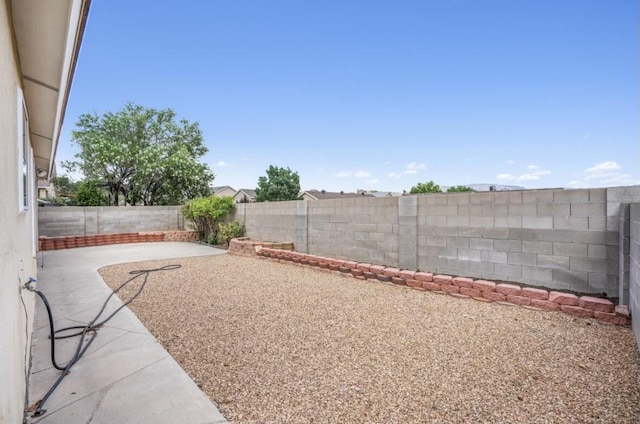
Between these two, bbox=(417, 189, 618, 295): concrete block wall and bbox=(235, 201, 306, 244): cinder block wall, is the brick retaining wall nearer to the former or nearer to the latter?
bbox=(235, 201, 306, 244): cinder block wall

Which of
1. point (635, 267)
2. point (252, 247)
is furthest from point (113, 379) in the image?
point (252, 247)

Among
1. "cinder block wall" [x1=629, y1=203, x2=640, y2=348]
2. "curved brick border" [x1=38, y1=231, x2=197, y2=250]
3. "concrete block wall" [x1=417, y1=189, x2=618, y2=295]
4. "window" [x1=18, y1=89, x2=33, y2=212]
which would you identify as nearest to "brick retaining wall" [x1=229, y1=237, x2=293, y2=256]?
"concrete block wall" [x1=417, y1=189, x2=618, y2=295]

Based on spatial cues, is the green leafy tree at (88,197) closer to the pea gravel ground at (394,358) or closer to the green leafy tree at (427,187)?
the pea gravel ground at (394,358)

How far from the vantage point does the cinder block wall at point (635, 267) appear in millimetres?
3092

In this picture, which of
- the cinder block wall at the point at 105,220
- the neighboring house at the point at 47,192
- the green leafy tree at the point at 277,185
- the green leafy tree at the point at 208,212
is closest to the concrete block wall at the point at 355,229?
the green leafy tree at the point at 208,212

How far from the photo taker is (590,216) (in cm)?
411

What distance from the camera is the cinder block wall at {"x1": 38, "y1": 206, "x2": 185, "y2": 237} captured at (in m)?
12.5

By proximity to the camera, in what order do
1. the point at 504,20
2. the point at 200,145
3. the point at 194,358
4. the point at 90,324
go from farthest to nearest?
1. the point at 200,145
2. the point at 504,20
3. the point at 90,324
4. the point at 194,358

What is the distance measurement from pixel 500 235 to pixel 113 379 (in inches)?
220

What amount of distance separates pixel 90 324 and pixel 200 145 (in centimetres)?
2063

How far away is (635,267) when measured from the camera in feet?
10.6

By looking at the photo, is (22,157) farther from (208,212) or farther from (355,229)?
(208,212)

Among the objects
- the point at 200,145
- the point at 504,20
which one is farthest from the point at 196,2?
the point at 200,145

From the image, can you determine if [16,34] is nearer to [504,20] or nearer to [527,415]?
[527,415]
